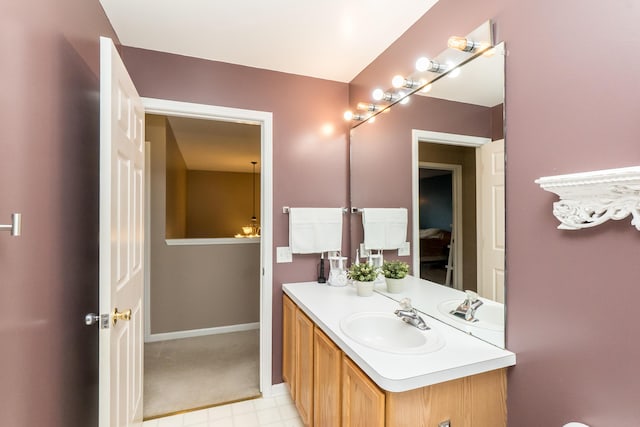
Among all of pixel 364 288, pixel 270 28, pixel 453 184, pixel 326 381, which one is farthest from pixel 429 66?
pixel 326 381

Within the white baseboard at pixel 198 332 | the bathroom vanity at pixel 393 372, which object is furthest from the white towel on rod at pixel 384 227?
the white baseboard at pixel 198 332

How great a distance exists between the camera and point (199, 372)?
2.57 metres

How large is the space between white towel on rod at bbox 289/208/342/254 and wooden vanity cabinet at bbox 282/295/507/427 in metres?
0.74

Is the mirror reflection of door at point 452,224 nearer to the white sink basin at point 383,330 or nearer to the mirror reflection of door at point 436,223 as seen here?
the mirror reflection of door at point 436,223

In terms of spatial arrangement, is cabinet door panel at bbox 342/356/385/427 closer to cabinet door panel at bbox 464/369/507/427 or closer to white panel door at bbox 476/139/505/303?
cabinet door panel at bbox 464/369/507/427

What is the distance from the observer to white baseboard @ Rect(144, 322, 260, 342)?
3.17 m

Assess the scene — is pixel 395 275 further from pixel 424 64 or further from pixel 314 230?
pixel 424 64

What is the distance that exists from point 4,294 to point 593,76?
1778mm

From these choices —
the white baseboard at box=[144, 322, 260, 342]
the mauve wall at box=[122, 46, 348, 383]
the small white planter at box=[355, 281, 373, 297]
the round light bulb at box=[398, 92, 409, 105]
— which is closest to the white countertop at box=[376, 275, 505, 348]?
the small white planter at box=[355, 281, 373, 297]

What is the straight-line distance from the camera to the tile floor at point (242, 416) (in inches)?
76.7

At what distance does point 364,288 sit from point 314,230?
23.0 inches

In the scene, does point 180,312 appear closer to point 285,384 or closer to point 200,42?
point 285,384

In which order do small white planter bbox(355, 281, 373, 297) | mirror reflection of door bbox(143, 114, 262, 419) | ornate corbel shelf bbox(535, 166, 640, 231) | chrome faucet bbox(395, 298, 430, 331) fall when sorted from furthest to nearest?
1. mirror reflection of door bbox(143, 114, 262, 419)
2. small white planter bbox(355, 281, 373, 297)
3. chrome faucet bbox(395, 298, 430, 331)
4. ornate corbel shelf bbox(535, 166, 640, 231)

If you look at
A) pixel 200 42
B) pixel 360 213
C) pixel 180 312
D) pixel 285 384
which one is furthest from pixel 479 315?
pixel 180 312
